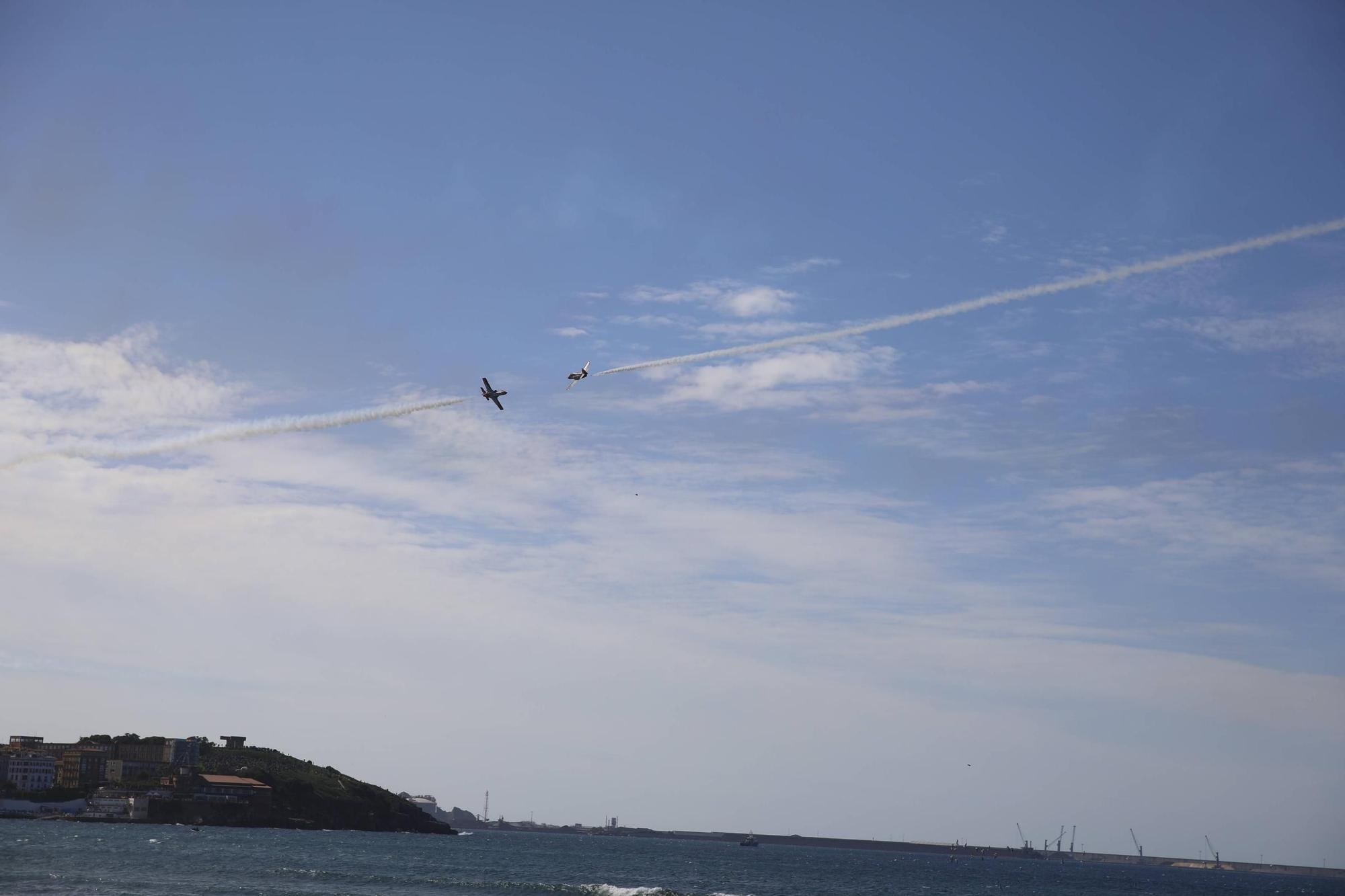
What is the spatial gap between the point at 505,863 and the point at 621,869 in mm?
18675

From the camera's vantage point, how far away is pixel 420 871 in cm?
14038

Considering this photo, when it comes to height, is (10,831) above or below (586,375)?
below

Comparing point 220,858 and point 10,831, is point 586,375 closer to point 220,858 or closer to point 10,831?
point 220,858

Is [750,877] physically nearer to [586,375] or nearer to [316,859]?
[316,859]

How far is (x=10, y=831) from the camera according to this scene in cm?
17738

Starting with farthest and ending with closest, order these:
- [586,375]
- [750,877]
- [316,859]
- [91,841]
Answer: [750,877]
[91,841]
[316,859]
[586,375]

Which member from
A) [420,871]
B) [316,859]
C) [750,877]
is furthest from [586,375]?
[750,877]

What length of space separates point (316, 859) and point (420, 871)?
16586mm

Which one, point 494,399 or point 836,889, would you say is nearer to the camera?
point 494,399

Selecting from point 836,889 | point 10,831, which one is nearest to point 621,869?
point 836,889

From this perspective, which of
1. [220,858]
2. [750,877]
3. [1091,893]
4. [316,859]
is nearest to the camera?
[220,858]

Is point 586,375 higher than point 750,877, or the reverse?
point 586,375

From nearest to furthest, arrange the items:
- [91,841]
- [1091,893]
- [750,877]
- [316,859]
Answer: [316,859] < [91,841] < [750,877] < [1091,893]

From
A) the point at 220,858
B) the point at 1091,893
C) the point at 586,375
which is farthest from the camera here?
the point at 1091,893
